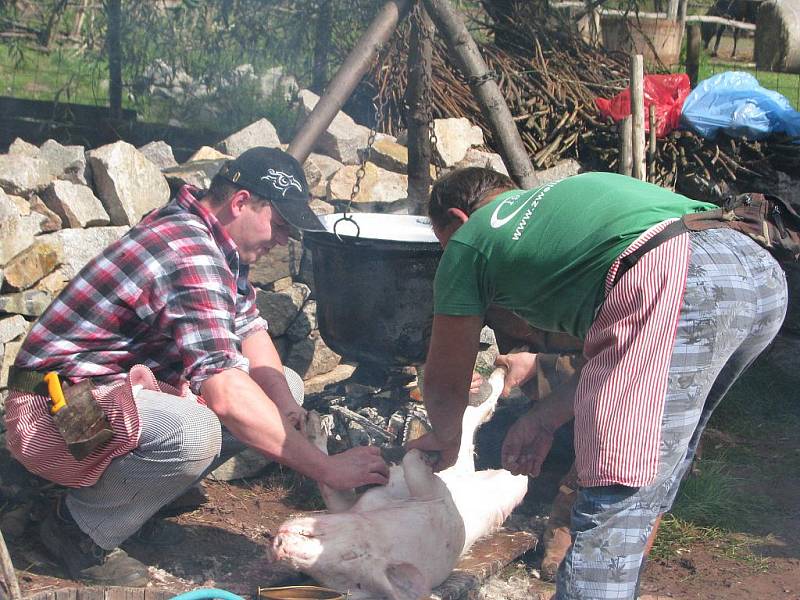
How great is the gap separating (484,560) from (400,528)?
1.88 feet

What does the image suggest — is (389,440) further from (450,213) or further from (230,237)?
(450,213)

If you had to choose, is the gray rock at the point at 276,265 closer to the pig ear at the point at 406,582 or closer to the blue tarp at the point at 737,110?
the pig ear at the point at 406,582

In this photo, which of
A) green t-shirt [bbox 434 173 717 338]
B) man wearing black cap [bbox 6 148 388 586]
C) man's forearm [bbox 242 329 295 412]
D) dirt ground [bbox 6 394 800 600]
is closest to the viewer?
green t-shirt [bbox 434 173 717 338]

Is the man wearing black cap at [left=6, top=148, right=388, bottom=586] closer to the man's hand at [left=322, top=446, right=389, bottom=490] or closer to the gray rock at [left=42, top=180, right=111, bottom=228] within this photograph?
the man's hand at [left=322, top=446, right=389, bottom=490]

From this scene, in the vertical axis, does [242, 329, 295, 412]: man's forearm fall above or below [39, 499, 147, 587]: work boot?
above

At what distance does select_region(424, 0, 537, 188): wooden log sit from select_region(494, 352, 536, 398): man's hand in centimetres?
140

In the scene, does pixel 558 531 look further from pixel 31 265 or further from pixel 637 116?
pixel 637 116

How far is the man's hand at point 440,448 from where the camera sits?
10.7ft

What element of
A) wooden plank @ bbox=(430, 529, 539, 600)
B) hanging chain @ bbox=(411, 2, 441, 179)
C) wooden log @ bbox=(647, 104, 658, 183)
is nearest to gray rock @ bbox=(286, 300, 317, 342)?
hanging chain @ bbox=(411, 2, 441, 179)

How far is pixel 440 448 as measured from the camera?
130 inches

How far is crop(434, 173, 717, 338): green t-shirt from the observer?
8.31ft

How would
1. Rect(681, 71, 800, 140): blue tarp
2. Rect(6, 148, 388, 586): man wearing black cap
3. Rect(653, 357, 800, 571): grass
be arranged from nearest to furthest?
Rect(6, 148, 388, 586): man wearing black cap < Rect(653, 357, 800, 571): grass < Rect(681, 71, 800, 140): blue tarp

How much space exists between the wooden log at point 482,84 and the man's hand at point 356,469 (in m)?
2.45

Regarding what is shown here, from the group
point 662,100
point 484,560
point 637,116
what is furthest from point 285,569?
point 662,100
